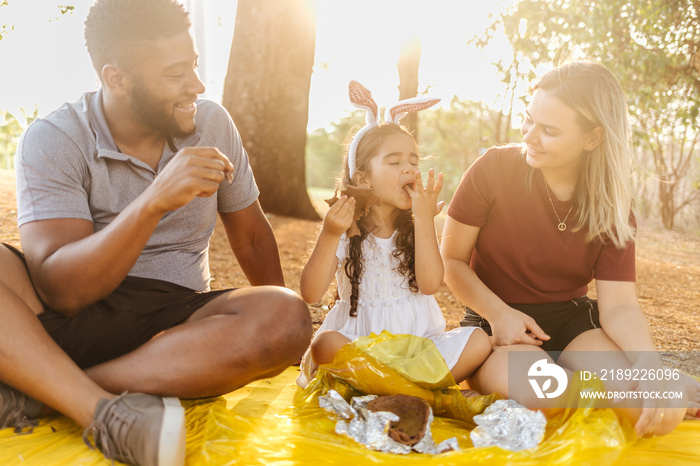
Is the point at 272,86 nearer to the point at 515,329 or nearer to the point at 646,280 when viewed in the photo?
the point at 646,280

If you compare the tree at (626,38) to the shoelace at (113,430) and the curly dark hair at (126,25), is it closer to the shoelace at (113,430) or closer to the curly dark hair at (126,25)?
the curly dark hair at (126,25)

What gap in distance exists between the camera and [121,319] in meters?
2.01

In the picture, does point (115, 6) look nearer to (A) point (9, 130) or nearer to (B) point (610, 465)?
(B) point (610, 465)

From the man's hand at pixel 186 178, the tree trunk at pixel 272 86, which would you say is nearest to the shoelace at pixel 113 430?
the man's hand at pixel 186 178

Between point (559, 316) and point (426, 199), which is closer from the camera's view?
point (426, 199)

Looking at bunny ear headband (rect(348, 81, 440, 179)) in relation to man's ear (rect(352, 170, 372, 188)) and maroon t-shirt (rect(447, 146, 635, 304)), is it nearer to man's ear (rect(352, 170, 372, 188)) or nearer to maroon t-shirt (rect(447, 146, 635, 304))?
man's ear (rect(352, 170, 372, 188))

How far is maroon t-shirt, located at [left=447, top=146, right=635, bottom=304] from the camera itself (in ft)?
7.72

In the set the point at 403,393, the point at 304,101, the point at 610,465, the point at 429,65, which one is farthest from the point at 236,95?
the point at 610,465

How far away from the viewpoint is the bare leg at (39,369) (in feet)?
5.56

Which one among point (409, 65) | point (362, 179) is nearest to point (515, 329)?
point (362, 179)

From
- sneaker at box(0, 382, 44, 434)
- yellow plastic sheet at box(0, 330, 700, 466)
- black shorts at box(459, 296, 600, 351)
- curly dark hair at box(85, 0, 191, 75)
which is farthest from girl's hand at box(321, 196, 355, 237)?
sneaker at box(0, 382, 44, 434)

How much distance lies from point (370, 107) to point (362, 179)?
30 cm

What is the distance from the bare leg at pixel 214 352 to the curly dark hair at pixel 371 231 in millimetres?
482

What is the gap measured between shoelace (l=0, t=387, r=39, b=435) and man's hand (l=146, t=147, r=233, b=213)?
66 centimetres
